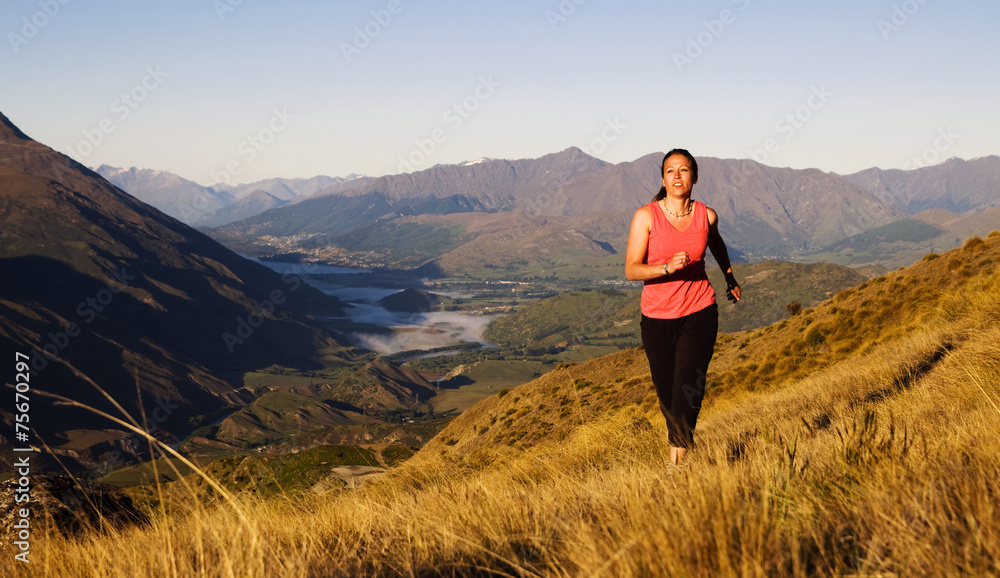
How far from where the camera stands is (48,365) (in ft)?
625

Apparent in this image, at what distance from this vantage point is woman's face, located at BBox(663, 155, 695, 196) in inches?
218

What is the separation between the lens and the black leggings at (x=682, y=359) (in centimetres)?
536

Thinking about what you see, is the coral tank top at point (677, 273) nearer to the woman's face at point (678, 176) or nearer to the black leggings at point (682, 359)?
the black leggings at point (682, 359)

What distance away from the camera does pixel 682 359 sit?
17.7 feet

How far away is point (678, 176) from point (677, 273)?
35.9 inches

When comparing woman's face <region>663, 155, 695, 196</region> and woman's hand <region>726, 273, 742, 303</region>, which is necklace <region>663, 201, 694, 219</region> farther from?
woman's hand <region>726, 273, 742, 303</region>

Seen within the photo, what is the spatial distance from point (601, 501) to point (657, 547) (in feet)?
4.58

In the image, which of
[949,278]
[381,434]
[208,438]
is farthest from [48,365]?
[949,278]

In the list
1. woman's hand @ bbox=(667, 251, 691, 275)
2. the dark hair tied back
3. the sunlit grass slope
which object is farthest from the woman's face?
the sunlit grass slope

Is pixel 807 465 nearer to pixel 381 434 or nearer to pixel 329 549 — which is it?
pixel 329 549

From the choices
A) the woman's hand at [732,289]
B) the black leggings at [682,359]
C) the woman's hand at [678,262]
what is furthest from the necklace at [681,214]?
the woman's hand at [732,289]

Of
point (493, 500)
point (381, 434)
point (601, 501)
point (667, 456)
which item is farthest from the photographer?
point (381, 434)

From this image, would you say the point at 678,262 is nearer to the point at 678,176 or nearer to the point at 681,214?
the point at 681,214

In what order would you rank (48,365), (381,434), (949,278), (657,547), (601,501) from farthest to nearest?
(48,365) → (381,434) → (949,278) → (601,501) → (657,547)
